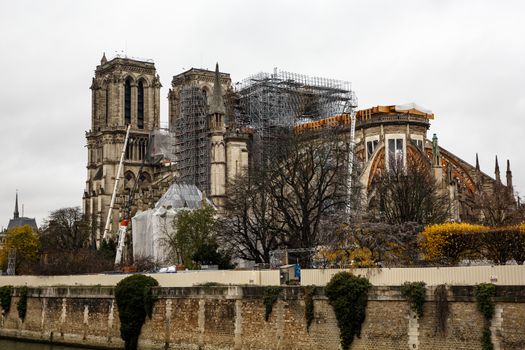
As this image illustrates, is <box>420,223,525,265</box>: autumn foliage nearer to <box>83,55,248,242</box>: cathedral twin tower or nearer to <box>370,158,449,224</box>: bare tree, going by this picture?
<box>370,158,449,224</box>: bare tree

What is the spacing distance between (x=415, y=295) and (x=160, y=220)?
3835 centimetres

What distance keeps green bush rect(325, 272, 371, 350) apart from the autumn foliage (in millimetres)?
5148

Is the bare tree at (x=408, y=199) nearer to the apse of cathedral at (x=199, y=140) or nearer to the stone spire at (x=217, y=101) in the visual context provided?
the apse of cathedral at (x=199, y=140)

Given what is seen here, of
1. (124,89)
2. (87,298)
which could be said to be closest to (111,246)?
(124,89)

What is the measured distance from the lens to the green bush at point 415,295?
2386cm

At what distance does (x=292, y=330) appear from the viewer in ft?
90.1

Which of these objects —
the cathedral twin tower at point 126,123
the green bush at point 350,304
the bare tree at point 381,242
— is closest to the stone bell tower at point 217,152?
the cathedral twin tower at point 126,123

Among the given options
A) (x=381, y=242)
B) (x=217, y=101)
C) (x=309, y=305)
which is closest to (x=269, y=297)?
(x=309, y=305)

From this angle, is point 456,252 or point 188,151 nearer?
point 456,252

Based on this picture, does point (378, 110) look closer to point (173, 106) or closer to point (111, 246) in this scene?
point (111, 246)

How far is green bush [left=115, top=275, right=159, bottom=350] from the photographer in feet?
110

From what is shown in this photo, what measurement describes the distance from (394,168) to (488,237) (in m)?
21.9

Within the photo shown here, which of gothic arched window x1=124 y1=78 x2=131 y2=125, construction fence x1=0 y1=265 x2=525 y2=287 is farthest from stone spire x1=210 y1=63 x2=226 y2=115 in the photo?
gothic arched window x1=124 y1=78 x2=131 y2=125

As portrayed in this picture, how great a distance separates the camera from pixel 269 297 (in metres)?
28.1
